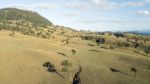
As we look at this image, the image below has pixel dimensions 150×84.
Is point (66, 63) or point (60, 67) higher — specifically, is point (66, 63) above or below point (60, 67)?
above

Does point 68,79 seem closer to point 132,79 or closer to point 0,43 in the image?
point 132,79

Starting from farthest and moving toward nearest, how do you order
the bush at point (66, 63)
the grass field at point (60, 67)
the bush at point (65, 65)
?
the bush at point (66, 63) < the bush at point (65, 65) < the grass field at point (60, 67)

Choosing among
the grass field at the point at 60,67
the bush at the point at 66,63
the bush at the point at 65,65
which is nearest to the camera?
the grass field at the point at 60,67

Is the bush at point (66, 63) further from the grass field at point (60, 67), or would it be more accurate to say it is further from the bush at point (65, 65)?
the grass field at point (60, 67)

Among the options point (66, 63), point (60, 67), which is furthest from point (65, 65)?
point (60, 67)

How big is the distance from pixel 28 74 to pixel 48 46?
1396 inches

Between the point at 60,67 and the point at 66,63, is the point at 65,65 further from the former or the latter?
the point at 60,67

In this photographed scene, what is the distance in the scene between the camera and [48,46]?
10731 cm

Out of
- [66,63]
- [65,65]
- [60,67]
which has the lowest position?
[60,67]

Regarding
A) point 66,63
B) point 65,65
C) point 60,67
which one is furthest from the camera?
point 66,63


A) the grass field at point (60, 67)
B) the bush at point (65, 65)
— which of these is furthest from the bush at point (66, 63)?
the grass field at point (60, 67)

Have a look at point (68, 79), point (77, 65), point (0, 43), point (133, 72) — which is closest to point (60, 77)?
point (68, 79)

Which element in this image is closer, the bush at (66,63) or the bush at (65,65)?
the bush at (65,65)

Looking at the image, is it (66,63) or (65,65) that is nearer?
(65,65)
